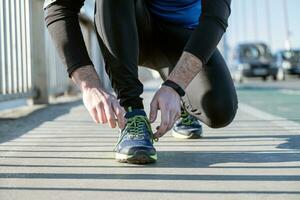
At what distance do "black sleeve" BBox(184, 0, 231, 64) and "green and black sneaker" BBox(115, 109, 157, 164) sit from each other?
426 mm

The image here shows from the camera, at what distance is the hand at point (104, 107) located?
7.93 feet

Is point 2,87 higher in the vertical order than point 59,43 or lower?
lower

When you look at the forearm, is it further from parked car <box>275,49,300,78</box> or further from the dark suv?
parked car <box>275,49,300,78</box>

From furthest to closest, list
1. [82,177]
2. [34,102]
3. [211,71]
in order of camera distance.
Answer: [34,102], [211,71], [82,177]

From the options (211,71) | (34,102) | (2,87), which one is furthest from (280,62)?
(211,71)

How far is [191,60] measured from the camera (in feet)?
8.23

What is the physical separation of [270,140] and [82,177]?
1494 mm

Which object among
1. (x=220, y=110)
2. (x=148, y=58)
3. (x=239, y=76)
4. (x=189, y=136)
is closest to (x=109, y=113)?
(x=220, y=110)

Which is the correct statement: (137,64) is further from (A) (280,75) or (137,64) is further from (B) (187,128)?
(A) (280,75)

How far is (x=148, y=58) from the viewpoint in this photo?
348 cm

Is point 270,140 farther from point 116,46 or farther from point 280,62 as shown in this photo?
point 280,62

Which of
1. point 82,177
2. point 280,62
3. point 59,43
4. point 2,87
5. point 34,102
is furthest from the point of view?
point 280,62

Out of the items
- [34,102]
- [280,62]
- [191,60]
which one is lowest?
[280,62]

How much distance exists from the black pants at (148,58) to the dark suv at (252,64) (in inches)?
712
